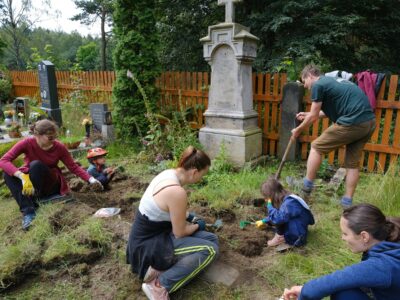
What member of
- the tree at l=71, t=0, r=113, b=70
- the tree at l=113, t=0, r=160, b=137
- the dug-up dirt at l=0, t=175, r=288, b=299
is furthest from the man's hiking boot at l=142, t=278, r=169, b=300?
the tree at l=71, t=0, r=113, b=70

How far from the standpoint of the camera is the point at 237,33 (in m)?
4.84

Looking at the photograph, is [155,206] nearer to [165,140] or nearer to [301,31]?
[165,140]

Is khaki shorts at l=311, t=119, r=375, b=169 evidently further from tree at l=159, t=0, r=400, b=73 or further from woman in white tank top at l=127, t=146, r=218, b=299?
tree at l=159, t=0, r=400, b=73

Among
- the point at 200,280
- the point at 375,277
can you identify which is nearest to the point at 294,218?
the point at 200,280

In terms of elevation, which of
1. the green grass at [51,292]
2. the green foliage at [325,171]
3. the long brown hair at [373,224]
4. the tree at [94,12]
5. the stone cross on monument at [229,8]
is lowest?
the green grass at [51,292]

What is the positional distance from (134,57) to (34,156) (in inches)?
135

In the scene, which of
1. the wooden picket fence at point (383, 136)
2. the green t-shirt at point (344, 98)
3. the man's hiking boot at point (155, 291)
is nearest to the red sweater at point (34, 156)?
the man's hiking boot at point (155, 291)

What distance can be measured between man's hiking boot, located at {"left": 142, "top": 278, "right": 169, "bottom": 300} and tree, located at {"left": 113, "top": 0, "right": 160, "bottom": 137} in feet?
14.0

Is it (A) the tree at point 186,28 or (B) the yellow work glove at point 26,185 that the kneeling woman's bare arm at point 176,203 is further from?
(A) the tree at point 186,28

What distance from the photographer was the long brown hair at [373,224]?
1517 mm

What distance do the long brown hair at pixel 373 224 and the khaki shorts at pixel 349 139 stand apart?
1.92 metres

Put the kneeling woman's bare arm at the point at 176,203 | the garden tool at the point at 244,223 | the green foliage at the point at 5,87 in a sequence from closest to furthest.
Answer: the kneeling woman's bare arm at the point at 176,203 < the garden tool at the point at 244,223 < the green foliage at the point at 5,87

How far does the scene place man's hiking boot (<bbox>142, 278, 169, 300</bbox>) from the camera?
2.10 meters

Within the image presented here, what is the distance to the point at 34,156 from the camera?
3.32 m
